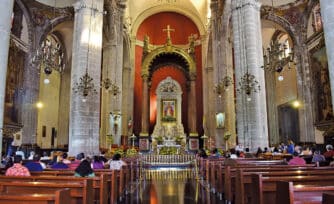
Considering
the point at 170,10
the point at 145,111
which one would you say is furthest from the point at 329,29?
the point at 170,10

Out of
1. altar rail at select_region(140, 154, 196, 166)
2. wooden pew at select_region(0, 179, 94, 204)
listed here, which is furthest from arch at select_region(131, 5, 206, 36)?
wooden pew at select_region(0, 179, 94, 204)

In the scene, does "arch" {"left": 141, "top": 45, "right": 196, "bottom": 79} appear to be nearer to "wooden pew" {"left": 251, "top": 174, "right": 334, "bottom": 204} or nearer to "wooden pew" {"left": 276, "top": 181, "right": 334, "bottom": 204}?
"wooden pew" {"left": 251, "top": 174, "right": 334, "bottom": 204}

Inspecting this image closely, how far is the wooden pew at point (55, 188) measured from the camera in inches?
133

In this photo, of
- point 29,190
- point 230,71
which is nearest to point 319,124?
point 230,71

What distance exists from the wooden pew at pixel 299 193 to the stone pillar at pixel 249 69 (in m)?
8.92

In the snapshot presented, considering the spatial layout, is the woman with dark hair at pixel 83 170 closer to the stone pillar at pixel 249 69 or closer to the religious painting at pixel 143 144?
the stone pillar at pixel 249 69

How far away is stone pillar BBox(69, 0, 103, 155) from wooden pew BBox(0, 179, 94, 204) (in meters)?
7.96

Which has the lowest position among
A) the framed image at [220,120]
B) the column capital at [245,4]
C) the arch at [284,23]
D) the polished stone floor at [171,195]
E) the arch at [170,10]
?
the polished stone floor at [171,195]

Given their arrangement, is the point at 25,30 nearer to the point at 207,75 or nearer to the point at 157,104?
the point at 157,104

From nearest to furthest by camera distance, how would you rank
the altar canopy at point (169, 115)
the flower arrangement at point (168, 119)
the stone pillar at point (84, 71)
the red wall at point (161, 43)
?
1. the stone pillar at point (84, 71)
2. the altar canopy at point (169, 115)
3. the flower arrangement at point (168, 119)
4. the red wall at point (161, 43)

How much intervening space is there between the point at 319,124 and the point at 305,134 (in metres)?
1.16

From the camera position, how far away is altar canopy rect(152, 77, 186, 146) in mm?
21781

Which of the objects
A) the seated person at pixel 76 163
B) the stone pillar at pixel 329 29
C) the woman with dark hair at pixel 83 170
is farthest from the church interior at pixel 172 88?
the seated person at pixel 76 163

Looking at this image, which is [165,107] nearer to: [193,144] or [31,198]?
[193,144]
